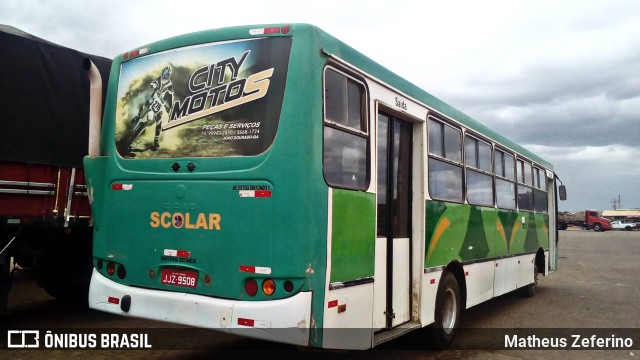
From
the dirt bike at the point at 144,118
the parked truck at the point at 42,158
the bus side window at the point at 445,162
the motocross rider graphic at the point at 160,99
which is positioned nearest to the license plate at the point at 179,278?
the motocross rider graphic at the point at 160,99

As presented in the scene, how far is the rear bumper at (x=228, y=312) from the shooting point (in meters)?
4.33

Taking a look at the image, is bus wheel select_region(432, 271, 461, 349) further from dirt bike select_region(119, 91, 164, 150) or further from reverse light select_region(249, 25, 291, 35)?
dirt bike select_region(119, 91, 164, 150)

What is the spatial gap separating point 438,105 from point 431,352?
322 cm

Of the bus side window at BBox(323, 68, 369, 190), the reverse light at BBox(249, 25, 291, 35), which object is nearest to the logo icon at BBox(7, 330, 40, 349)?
the bus side window at BBox(323, 68, 369, 190)

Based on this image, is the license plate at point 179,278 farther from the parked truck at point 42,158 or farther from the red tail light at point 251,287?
the parked truck at point 42,158

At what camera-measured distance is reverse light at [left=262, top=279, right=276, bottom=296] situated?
4.45 meters

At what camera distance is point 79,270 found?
8.20m

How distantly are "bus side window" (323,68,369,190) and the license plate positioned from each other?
1488 millimetres

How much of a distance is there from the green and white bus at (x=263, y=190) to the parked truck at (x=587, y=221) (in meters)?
59.6

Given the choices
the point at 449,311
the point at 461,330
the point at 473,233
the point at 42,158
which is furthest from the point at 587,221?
the point at 42,158

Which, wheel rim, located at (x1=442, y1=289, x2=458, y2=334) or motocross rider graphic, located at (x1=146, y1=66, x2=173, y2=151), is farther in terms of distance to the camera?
wheel rim, located at (x1=442, y1=289, x2=458, y2=334)

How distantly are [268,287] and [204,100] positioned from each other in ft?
5.93

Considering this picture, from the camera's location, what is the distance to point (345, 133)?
4984 mm

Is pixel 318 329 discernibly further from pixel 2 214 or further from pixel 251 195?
pixel 2 214
